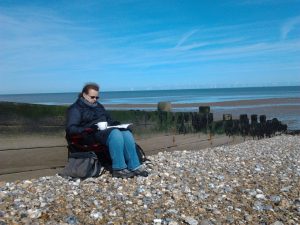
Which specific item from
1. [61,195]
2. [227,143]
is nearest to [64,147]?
[61,195]

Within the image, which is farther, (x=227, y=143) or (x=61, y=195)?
(x=227, y=143)

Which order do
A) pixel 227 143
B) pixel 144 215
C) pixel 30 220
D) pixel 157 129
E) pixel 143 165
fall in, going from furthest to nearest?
pixel 227 143
pixel 157 129
pixel 143 165
pixel 144 215
pixel 30 220

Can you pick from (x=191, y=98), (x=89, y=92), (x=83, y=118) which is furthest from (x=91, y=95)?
(x=191, y=98)

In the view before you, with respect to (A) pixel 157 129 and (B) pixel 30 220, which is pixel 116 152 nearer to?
(B) pixel 30 220

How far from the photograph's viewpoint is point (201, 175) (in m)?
6.19

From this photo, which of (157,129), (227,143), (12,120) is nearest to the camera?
(12,120)

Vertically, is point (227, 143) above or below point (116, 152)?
below

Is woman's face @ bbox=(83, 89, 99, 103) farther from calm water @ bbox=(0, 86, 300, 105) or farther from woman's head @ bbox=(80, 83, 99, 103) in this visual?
calm water @ bbox=(0, 86, 300, 105)

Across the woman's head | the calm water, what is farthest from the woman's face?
the calm water

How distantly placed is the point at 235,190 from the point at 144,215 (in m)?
1.66

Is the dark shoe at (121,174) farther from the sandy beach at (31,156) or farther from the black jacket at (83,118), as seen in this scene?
the sandy beach at (31,156)

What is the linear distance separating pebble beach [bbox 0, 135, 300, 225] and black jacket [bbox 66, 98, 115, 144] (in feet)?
2.25

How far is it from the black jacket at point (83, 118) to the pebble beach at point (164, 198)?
2.25 ft

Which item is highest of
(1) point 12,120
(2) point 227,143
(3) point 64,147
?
(1) point 12,120
